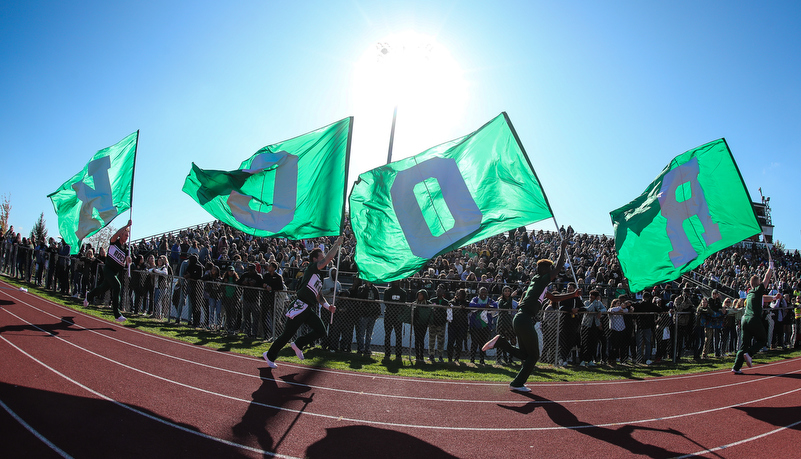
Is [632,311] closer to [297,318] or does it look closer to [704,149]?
[704,149]

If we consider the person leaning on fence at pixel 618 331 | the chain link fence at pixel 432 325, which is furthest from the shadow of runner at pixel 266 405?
the person leaning on fence at pixel 618 331

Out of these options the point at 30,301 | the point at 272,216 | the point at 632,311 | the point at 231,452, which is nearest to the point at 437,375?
the point at 272,216

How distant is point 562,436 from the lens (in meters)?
5.75

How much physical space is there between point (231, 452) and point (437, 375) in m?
5.61

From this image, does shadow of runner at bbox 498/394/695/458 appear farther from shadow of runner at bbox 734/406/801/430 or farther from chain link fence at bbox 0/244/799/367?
chain link fence at bbox 0/244/799/367

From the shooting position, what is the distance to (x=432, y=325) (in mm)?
11070

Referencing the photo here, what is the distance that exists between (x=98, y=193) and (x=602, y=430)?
543 inches

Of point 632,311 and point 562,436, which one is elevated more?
point 632,311

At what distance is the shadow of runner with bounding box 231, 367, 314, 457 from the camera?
4.99 meters

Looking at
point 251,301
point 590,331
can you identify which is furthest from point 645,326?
point 251,301

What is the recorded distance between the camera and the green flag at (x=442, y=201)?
743 cm

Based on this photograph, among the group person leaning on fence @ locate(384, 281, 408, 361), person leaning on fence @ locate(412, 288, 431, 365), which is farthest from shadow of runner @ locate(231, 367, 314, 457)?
person leaning on fence @ locate(412, 288, 431, 365)

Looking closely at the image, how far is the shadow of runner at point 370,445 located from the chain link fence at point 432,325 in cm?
523

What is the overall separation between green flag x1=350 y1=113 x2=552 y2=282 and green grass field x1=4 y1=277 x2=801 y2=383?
3.08 m
